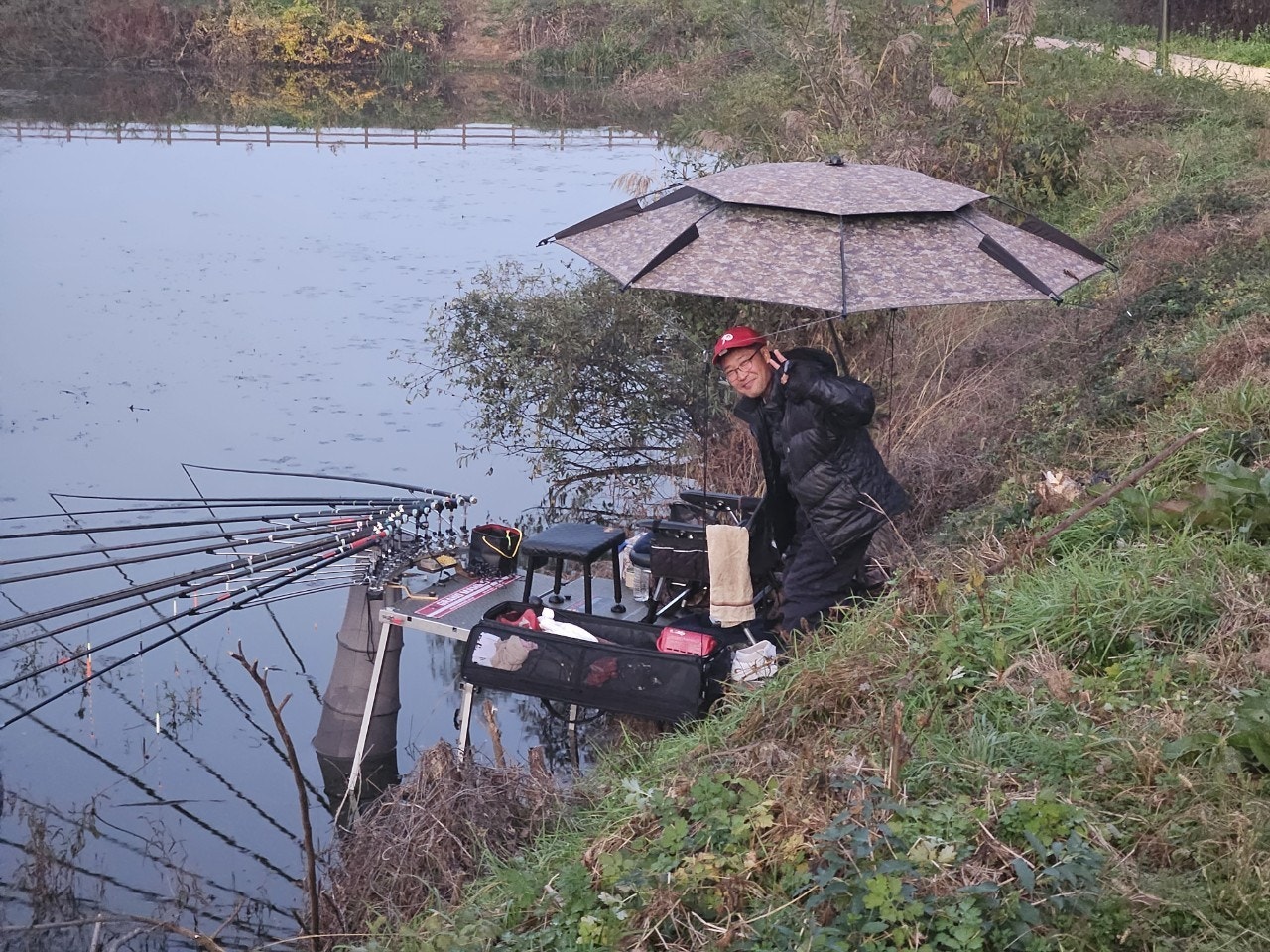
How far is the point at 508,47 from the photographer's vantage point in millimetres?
38969

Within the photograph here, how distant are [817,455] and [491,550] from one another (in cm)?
179

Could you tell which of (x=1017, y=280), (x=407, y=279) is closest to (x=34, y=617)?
(x=1017, y=280)

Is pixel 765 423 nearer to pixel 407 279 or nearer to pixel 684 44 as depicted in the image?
pixel 407 279

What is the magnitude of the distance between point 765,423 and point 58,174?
21.8 m

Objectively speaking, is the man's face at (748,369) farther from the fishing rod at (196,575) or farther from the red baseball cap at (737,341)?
the fishing rod at (196,575)

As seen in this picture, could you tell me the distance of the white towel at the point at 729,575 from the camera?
582cm

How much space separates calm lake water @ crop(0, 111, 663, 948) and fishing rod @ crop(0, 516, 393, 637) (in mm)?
1233

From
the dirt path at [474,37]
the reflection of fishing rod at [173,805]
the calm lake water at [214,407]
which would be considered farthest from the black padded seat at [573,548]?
the dirt path at [474,37]

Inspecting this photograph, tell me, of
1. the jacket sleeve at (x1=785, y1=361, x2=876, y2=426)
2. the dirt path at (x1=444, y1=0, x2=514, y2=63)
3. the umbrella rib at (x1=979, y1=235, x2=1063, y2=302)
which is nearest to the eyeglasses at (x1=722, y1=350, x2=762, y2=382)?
the jacket sleeve at (x1=785, y1=361, x2=876, y2=426)

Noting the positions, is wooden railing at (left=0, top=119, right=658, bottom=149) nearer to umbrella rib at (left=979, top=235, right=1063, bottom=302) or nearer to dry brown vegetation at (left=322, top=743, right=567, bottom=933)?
umbrella rib at (left=979, top=235, right=1063, bottom=302)

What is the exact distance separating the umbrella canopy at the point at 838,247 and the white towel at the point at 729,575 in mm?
938

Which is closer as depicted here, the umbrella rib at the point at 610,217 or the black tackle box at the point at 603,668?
the black tackle box at the point at 603,668

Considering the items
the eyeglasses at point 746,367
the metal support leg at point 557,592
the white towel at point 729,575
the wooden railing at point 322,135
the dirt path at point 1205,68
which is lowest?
the metal support leg at point 557,592

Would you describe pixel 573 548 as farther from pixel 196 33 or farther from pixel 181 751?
pixel 196 33
